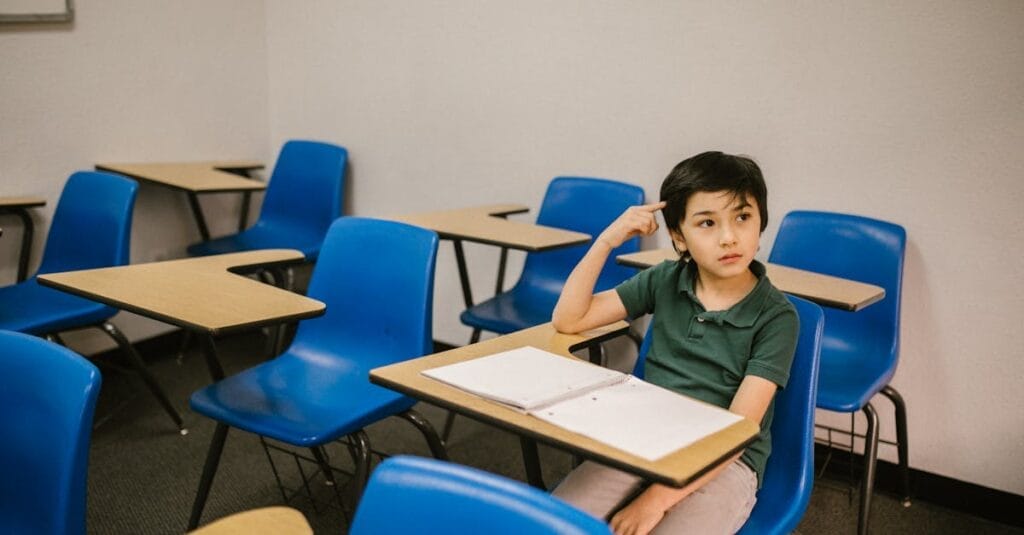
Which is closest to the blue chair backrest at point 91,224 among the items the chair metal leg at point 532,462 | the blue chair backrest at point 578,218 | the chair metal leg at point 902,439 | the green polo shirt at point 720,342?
the blue chair backrest at point 578,218

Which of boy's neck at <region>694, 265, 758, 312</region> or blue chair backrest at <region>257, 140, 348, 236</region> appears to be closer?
boy's neck at <region>694, 265, 758, 312</region>

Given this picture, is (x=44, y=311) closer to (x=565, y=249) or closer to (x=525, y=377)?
(x=565, y=249)

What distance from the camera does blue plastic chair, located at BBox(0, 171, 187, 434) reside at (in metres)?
2.54

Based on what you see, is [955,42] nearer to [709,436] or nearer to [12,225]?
[709,436]

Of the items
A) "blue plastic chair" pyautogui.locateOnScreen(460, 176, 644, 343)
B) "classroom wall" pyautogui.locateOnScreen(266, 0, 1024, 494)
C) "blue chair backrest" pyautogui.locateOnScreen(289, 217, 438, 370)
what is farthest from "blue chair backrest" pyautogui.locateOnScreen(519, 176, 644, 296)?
"blue chair backrest" pyautogui.locateOnScreen(289, 217, 438, 370)

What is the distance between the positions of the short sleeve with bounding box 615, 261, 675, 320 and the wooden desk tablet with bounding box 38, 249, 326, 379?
0.67m

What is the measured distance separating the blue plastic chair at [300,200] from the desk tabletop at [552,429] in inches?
84.6

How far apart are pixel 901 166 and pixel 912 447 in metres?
0.94

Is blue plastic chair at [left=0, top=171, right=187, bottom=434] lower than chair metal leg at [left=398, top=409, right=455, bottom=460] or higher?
higher

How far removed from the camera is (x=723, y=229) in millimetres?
1468

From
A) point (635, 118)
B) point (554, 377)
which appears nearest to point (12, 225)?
point (635, 118)

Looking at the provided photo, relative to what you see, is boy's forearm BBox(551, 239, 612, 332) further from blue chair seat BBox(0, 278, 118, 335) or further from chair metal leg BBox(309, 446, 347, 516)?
blue chair seat BBox(0, 278, 118, 335)

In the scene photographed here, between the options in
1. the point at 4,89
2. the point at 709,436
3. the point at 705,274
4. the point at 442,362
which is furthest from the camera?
the point at 4,89

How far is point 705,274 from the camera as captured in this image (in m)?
1.59
